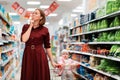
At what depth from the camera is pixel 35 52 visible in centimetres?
322

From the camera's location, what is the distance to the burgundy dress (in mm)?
3221

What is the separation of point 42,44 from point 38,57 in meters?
0.23

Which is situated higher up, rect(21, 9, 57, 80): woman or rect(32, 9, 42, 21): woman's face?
rect(32, 9, 42, 21): woman's face

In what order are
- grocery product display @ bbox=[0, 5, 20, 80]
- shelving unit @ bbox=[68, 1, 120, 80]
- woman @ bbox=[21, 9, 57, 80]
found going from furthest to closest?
grocery product display @ bbox=[0, 5, 20, 80] → shelving unit @ bbox=[68, 1, 120, 80] → woman @ bbox=[21, 9, 57, 80]

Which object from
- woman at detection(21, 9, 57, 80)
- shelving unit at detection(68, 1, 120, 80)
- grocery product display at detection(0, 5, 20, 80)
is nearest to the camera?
woman at detection(21, 9, 57, 80)

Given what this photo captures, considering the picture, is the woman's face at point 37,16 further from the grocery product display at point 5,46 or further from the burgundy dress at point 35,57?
the grocery product display at point 5,46

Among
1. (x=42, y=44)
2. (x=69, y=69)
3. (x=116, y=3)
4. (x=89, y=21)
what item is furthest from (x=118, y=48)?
(x=89, y=21)

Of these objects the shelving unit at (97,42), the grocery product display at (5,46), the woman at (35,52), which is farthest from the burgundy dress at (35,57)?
the shelving unit at (97,42)

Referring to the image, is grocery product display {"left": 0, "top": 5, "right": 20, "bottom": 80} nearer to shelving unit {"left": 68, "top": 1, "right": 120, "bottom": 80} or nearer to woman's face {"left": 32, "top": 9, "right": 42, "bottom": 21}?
woman's face {"left": 32, "top": 9, "right": 42, "bottom": 21}

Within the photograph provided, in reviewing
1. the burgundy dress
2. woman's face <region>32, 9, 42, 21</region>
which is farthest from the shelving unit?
woman's face <region>32, 9, 42, 21</region>

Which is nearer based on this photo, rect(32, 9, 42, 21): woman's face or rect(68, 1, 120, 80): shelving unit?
rect(32, 9, 42, 21): woman's face

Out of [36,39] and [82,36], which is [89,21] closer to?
[82,36]

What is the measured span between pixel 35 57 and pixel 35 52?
3.1 inches

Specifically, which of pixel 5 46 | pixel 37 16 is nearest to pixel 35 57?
pixel 37 16
